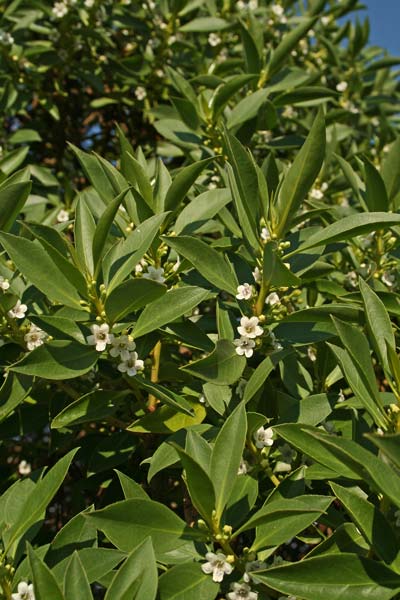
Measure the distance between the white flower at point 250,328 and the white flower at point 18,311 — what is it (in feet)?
1.90

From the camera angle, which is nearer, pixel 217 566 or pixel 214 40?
pixel 217 566

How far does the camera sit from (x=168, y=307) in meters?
1.72

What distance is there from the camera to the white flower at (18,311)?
1.88 meters

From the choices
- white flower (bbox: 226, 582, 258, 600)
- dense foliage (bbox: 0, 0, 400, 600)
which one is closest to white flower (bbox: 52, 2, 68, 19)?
dense foliage (bbox: 0, 0, 400, 600)

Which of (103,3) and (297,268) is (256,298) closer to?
(297,268)

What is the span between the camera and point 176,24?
12.1ft

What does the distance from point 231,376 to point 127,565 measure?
524mm

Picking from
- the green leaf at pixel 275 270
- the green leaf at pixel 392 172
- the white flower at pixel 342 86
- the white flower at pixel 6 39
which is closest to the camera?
the green leaf at pixel 275 270

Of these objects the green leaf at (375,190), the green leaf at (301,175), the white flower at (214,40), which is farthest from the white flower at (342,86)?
the green leaf at (301,175)

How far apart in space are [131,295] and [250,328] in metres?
0.38

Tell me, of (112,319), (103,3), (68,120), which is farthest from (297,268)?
(68,120)

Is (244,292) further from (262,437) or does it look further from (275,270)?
(262,437)

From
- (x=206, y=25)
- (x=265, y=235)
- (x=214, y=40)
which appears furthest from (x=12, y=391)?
(x=214, y=40)

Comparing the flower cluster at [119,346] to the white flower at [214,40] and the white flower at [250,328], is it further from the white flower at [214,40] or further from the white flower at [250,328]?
the white flower at [214,40]
